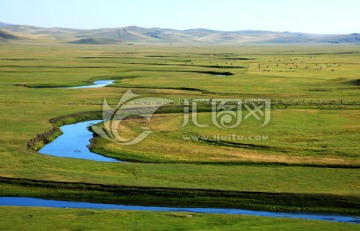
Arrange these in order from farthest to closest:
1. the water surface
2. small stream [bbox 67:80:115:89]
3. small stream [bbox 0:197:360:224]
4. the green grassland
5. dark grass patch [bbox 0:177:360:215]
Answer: small stream [bbox 67:80:115:89]
the water surface
the green grassland
dark grass patch [bbox 0:177:360:215]
small stream [bbox 0:197:360:224]

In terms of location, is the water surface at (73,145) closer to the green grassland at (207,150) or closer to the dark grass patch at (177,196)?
the green grassland at (207,150)

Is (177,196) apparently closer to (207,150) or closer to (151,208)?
(151,208)

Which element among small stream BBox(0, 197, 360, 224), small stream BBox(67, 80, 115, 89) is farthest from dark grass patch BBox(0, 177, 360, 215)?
small stream BBox(67, 80, 115, 89)

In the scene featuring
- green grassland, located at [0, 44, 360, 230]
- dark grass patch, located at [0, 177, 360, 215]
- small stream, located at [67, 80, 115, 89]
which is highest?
small stream, located at [67, 80, 115, 89]

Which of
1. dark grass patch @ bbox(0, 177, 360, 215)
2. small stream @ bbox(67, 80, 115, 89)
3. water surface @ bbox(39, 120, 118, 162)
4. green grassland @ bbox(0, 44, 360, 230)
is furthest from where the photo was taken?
small stream @ bbox(67, 80, 115, 89)

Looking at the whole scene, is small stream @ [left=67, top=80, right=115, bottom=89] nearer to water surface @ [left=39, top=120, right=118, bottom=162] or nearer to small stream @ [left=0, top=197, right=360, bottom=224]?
water surface @ [left=39, top=120, right=118, bottom=162]

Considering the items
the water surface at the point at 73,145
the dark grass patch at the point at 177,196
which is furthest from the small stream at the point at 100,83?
the dark grass patch at the point at 177,196

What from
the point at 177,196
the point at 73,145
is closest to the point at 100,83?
the point at 73,145

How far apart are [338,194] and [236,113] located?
26.9 m

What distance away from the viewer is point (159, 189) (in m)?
A: 30.2

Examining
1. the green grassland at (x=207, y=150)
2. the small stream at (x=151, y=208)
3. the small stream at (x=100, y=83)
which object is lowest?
the small stream at (x=151, y=208)

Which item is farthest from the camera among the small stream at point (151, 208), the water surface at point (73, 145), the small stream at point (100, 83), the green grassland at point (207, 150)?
the small stream at point (100, 83)

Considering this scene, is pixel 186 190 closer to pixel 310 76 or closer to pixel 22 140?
pixel 22 140

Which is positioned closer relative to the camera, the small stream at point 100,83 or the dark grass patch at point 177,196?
the dark grass patch at point 177,196
